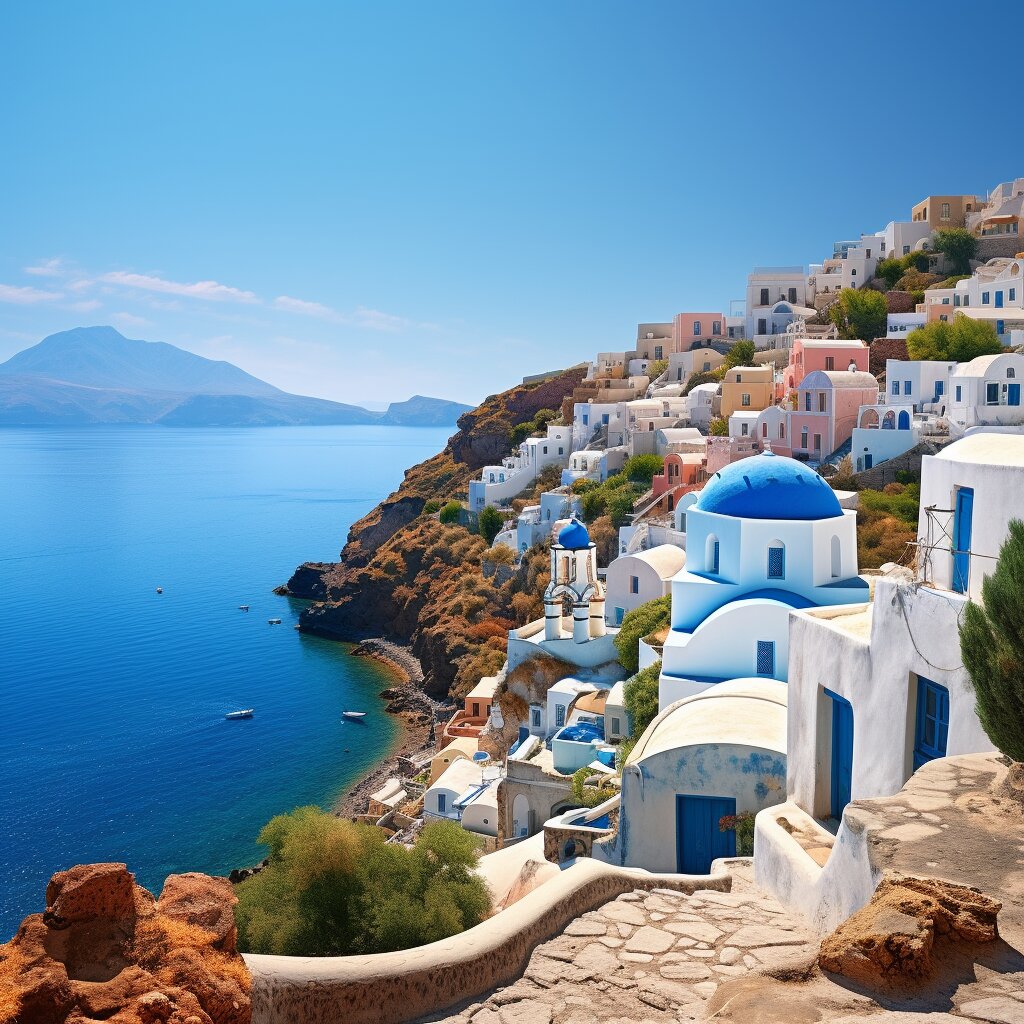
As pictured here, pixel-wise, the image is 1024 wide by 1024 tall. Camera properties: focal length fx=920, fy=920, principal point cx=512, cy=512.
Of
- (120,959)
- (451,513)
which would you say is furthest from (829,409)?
(120,959)

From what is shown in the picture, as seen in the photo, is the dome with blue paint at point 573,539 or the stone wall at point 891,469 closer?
the dome with blue paint at point 573,539

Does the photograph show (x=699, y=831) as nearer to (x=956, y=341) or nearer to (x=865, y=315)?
(x=956, y=341)

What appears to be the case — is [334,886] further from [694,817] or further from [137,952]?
[137,952]

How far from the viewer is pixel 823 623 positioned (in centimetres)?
875

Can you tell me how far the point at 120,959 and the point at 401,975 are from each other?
1.46 metres

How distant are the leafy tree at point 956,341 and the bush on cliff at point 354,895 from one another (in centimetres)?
3434

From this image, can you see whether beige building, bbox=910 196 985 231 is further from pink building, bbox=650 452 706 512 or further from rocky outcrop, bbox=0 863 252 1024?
rocky outcrop, bbox=0 863 252 1024

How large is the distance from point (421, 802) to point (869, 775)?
2381 cm

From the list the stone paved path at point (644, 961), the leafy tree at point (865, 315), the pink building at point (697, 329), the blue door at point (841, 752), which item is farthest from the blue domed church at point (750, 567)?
A: the pink building at point (697, 329)

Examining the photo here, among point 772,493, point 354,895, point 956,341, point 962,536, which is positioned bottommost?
point 354,895

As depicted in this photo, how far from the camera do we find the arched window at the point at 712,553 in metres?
20.2

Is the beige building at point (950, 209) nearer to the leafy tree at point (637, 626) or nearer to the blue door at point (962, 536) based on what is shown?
the leafy tree at point (637, 626)

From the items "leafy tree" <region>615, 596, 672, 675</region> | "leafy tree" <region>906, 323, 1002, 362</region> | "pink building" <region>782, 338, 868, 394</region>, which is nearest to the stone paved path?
"leafy tree" <region>615, 596, 672, 675</region>

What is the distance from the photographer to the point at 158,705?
148 ft
